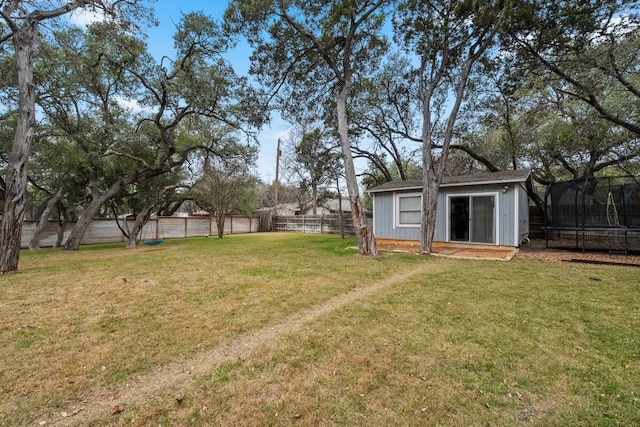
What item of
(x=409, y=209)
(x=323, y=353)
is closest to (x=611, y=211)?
(x=409, y=209)

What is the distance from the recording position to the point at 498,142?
45.3 ft

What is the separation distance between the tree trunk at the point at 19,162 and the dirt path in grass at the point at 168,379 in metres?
6.64

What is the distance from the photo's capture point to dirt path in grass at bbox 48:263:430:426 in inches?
72.2

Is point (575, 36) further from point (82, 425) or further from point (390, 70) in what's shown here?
point (82, 425)

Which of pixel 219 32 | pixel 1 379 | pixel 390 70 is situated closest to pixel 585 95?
pixel 390 70

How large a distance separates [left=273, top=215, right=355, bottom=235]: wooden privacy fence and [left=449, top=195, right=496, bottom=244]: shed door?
8177 millimetres

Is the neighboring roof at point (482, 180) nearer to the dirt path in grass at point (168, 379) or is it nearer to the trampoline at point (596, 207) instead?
the trampoline at point (596, 207)

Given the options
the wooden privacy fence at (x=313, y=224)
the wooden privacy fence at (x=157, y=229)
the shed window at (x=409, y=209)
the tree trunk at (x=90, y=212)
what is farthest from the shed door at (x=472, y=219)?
the wooden privacy fence at (x=157, y=229)

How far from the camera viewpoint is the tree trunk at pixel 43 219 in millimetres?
11634

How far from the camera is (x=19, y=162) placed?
21.2 ft

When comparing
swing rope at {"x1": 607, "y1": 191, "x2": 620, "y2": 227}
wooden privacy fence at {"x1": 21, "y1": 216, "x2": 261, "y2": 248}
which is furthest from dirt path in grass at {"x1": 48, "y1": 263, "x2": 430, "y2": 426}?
wooden privacy fence at {"x1": 21, "y1": 216, "x2": 261, "y2": 248}

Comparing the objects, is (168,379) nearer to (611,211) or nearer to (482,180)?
(482,180)

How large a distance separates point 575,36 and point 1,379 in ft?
40.1

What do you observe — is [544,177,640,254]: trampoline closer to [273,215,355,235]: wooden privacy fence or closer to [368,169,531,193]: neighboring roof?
[368,169,531,193]: neighboring roof
